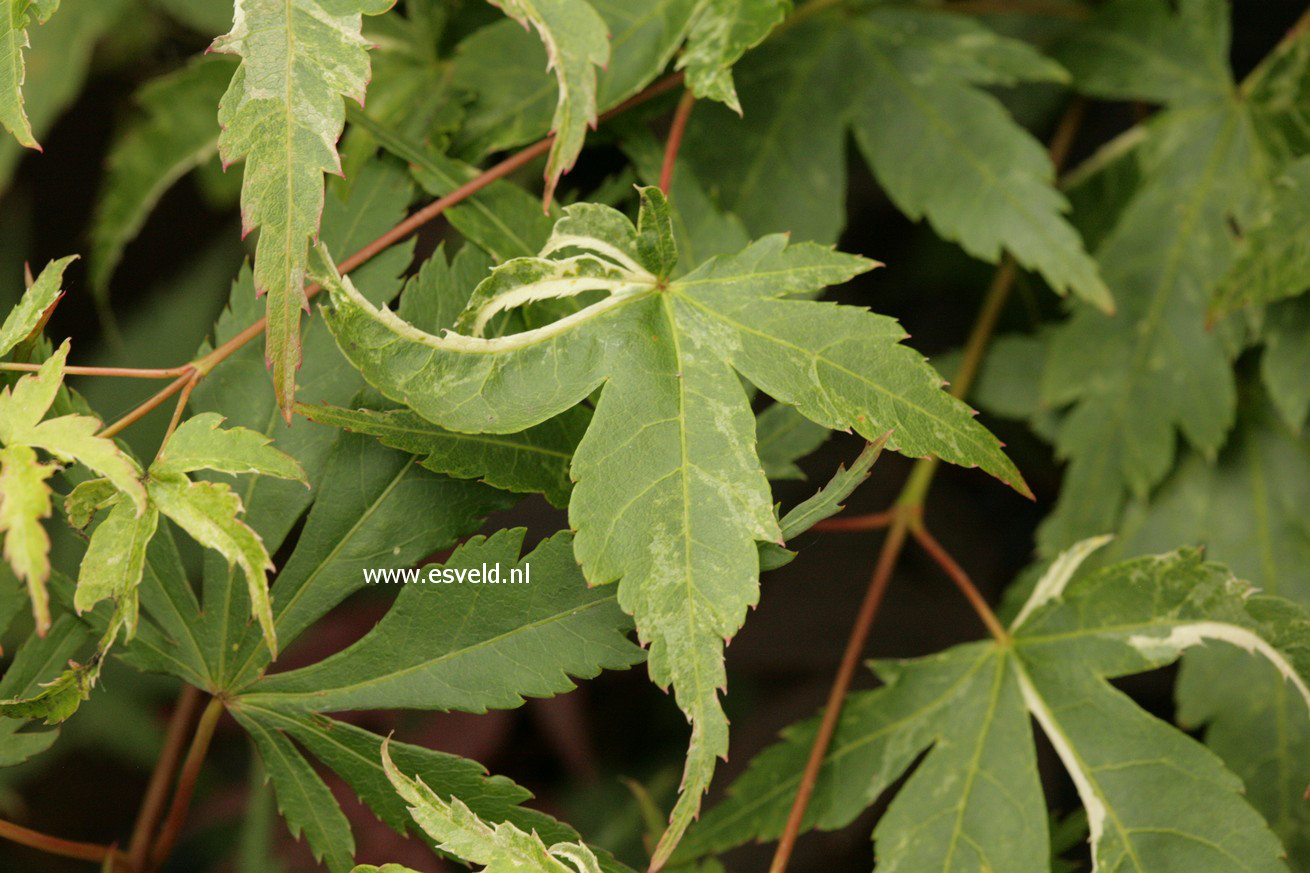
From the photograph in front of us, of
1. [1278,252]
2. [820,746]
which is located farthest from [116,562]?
[1278,252]

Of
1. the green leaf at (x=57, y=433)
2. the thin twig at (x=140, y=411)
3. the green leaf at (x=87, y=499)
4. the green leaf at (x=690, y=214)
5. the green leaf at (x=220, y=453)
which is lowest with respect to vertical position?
the green leaf at (x=87, y=499)

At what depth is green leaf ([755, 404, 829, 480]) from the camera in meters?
0.75

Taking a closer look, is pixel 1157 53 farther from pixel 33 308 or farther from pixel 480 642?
pixel 33 308

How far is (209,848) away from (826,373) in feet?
3.71

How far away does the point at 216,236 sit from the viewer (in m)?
1.39

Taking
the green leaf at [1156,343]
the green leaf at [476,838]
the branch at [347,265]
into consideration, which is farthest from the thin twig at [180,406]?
the green leaf at [1156,343]

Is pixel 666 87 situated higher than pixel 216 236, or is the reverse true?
pixel 666 87

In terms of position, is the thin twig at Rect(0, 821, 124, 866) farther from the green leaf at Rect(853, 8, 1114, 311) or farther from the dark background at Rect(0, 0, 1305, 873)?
the green leaf at Rect(853, 8, 1114, 311)

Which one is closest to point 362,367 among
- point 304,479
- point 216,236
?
point 304,479

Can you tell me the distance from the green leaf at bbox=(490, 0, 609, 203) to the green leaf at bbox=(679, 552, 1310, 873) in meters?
0.45

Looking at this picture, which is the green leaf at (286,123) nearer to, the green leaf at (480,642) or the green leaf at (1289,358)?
the green leaf at (480,642)

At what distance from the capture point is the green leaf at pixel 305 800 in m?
0.65

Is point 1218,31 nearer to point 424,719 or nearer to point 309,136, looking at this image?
point 309,136

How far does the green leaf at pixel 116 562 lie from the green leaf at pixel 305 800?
161mm
